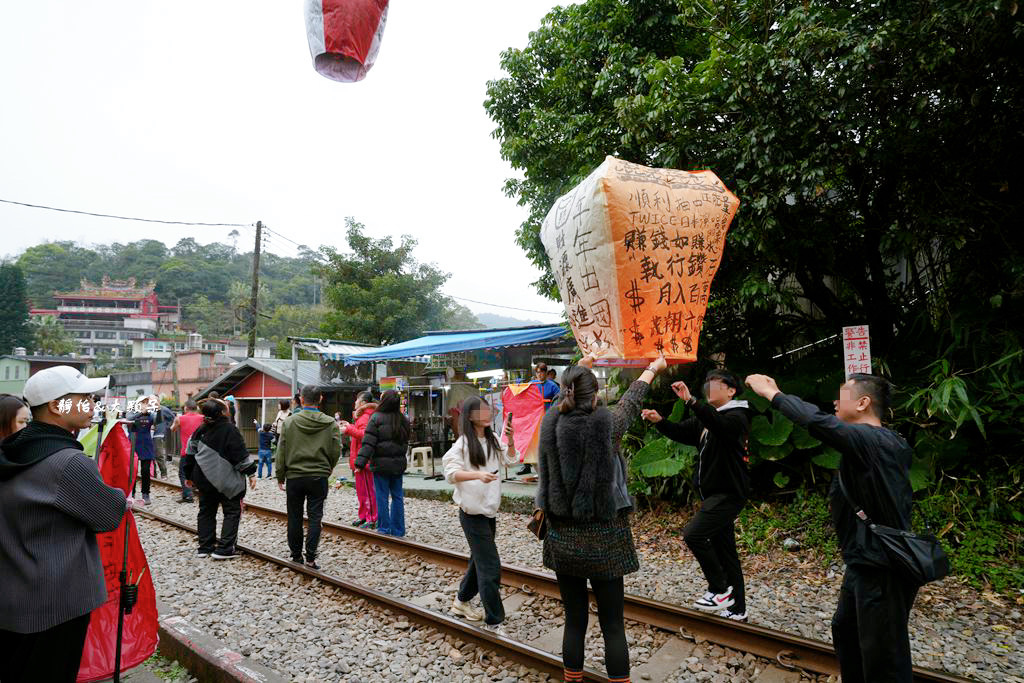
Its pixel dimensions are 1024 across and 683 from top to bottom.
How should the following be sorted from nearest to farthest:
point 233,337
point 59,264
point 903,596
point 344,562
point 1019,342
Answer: point 903,596 < point 1019,342 < point 344,562 < point 233,337 < point 59,264

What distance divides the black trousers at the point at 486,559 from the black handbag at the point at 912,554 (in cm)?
274

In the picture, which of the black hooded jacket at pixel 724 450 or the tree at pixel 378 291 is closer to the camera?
Result: the black hooded jacket at pixel 724 450

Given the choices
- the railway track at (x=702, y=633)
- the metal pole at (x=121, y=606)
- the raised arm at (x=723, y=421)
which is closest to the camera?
the metal pole at (x=121, y=606)

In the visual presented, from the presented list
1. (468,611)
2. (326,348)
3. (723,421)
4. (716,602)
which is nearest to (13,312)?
(326,348)

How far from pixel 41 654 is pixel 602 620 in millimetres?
2731

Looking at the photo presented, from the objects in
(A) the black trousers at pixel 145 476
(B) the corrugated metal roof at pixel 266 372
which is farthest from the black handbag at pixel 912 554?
(B) the corrugated metal roof at pixel 266 372

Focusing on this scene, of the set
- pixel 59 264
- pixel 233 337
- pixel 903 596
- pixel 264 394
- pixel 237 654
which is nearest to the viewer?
pixel 903 596

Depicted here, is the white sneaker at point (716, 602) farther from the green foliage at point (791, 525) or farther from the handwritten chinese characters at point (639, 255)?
the handwritten chinese characters at point (639, 255)

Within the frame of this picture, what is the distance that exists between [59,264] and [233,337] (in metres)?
46.1

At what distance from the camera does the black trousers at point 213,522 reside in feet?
24.1

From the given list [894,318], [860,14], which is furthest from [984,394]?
[860,14]

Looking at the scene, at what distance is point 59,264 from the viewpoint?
84.6 m

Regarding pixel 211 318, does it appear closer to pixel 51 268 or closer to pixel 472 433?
pixel 51 268

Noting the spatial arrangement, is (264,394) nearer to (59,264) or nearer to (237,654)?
(237,654)
